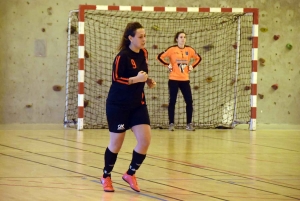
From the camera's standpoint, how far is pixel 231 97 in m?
11.9

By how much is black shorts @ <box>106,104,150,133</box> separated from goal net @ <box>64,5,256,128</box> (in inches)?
231

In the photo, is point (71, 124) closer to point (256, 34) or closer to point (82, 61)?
point (82, 61)

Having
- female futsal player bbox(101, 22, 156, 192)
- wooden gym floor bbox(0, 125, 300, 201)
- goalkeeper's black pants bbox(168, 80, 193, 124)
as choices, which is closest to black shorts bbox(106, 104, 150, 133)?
female futsal player bbox(101, 22, 156, 192)

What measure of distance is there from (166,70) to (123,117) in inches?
261

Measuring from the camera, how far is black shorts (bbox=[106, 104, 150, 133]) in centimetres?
519

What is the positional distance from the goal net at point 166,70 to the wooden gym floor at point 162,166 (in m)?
1.34

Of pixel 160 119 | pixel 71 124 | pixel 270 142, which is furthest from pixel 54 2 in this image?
pixel 270 142

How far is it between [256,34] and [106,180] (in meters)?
6.44

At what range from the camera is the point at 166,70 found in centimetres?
1176

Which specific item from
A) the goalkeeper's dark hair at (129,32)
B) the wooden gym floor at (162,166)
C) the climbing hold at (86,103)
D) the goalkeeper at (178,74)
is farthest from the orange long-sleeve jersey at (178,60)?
the goalkeeper's dark hair at (129,32)

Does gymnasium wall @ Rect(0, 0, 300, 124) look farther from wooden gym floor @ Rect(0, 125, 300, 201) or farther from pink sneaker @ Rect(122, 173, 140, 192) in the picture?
pink sneaker @ Rect(122, 173, 140, 192)

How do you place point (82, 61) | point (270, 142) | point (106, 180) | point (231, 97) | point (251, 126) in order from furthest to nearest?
point (231, 97) < point (251, 126) < point (82, 61) < point (270, 142) < point (106, 180)

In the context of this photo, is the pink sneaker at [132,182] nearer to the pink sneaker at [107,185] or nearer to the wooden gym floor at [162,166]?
the wooden gym floor at [162,166]

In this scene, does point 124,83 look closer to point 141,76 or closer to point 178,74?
point 141,76
